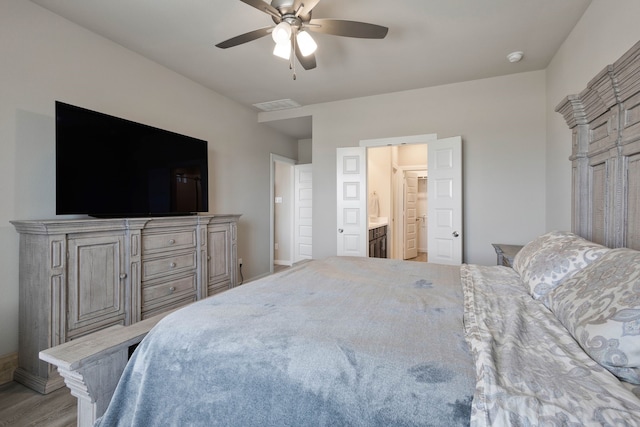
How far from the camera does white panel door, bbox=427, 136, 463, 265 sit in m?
3.43

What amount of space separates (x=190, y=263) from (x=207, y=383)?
2.20 meters

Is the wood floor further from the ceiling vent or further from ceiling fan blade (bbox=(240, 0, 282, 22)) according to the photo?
the ceiling vent

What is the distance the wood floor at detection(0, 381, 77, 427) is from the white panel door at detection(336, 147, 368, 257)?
3018 mm

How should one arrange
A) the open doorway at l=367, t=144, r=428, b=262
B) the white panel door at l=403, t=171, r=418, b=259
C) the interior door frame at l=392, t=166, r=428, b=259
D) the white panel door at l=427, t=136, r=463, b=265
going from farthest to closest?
the white panel door at l=403, t=171, r=418, b=259, the interior door frame at l=392, t=166, r=428, b=259, the open doorway at l=367, t=144, r=428, b=262, the white panel door at l=427, t=136, r=463, b=265

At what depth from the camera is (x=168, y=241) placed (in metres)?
2.70

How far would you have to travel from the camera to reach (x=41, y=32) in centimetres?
221

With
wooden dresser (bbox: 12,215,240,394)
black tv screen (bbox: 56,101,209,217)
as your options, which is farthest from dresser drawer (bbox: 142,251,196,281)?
→ black tv screen (bbox: 56,101,209,217)

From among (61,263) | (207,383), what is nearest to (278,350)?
(207,383)

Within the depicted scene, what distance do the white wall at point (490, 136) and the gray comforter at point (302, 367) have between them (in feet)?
8.41

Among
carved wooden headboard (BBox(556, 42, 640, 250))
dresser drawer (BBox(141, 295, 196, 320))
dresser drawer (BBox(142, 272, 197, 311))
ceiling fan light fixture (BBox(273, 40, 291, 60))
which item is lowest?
dresser drawer (BBox(141, 295, 196, 320))

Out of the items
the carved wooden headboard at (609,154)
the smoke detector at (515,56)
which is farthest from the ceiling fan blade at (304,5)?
the smoke detector at (515,56)

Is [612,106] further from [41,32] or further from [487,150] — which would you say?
[41,32]

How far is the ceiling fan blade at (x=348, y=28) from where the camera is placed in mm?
1941

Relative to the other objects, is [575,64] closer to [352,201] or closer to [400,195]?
[352,201]
